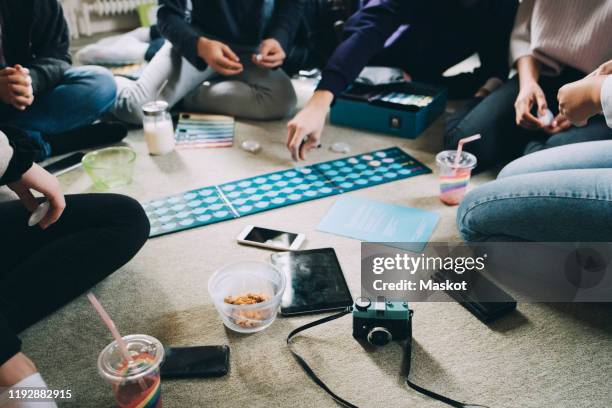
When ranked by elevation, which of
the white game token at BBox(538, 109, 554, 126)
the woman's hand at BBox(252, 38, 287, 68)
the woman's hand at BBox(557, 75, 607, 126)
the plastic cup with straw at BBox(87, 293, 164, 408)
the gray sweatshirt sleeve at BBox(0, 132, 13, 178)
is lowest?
the plastic cup with straw at BBox(87, 293, 164, 408)

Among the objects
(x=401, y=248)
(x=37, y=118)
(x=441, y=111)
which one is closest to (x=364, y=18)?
(x=441, y=111)

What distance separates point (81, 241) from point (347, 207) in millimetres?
652

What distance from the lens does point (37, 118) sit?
1.67 metres

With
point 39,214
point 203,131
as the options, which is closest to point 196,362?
point 39,214

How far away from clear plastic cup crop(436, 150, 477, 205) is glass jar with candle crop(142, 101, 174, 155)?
0.82 m

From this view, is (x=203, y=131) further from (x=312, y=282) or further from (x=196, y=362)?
(x=196, y=362)

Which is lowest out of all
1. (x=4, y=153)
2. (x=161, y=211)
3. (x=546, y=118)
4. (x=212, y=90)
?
(x=161, y=211)

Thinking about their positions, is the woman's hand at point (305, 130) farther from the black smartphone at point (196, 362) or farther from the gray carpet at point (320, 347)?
the black smartphone at point (196, 362)

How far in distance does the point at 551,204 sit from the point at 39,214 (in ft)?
3.09

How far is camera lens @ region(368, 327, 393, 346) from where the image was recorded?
1.00m

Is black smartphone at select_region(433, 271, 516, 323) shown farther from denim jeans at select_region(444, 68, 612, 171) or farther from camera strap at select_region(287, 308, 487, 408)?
denim jeans at select_region(444, 68, 612, 171)

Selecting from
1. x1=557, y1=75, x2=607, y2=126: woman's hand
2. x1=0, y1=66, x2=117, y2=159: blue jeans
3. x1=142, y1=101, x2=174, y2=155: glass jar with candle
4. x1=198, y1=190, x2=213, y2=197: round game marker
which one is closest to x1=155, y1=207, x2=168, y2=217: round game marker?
x1=198, y1=190, x2=213, y2=197: round game marker

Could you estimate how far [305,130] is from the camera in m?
1.36

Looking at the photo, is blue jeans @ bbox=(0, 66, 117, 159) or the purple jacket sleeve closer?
the purple jacket sleeve
